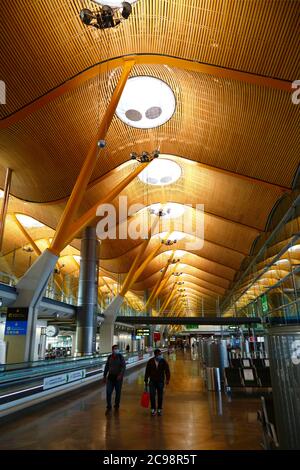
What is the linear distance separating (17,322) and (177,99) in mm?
12657

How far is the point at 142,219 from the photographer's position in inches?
1334

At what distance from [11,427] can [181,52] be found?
523 inches

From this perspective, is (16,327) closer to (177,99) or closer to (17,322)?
(17,322)

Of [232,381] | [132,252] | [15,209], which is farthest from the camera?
[132,252]

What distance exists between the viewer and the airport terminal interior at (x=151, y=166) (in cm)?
638

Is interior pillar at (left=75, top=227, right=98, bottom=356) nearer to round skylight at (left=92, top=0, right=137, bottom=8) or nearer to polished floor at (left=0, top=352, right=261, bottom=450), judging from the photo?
polished floor at (left=0, top=352, right=261, bottom=450)

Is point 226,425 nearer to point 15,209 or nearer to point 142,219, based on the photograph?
point 15,209

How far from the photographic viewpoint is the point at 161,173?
1088 inches

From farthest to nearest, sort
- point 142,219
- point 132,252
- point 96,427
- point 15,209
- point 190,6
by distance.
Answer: point 132,252 < point 142,219 < point 15,209 < point 190,6 < point 96,427

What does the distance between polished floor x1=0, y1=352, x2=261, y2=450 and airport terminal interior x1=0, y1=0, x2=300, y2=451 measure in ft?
0.15

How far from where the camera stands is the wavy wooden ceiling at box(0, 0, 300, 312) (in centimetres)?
1205

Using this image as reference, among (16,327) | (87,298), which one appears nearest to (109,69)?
(16,327)

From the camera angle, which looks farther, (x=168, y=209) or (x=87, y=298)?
(x=168, y=209)


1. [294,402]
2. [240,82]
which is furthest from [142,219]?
[294,402]
